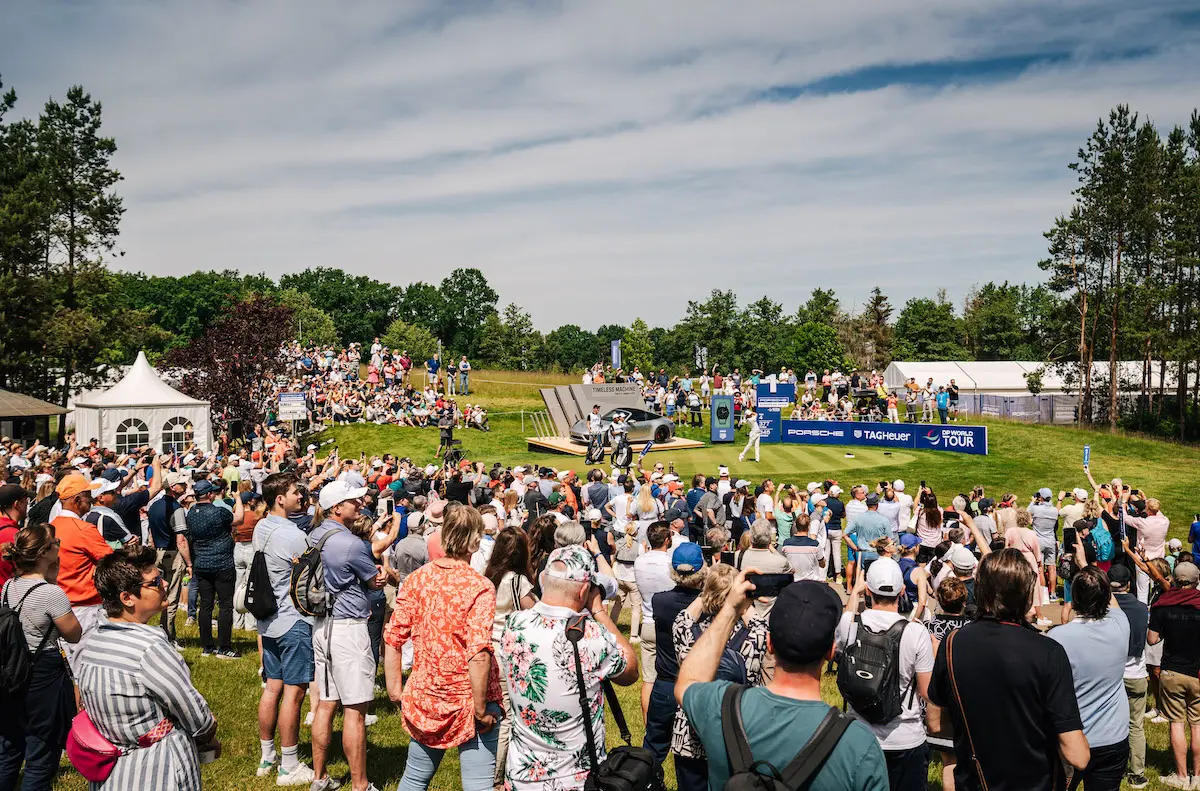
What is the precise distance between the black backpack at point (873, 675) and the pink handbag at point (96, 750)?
3.63 m

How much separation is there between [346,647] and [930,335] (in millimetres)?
95411

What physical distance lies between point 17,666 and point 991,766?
5090mm

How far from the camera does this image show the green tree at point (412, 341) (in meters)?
101

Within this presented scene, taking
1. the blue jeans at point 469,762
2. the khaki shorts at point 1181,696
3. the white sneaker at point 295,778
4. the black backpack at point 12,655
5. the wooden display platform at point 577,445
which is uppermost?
the black backpack at point 12,655

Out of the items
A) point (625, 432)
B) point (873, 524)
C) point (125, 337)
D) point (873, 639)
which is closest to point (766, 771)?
point (873, 639)

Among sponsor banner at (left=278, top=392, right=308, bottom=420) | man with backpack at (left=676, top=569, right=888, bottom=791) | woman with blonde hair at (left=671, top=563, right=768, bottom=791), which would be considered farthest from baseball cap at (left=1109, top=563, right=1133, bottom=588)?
sponsor banner at (left=278, top=392, right=308, bottom=420)

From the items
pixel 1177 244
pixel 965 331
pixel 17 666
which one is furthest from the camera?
pixel 965 331

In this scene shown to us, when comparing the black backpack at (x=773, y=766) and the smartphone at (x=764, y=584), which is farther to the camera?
the smartphone at (x=764, y=584)

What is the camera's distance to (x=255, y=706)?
27.2 ft

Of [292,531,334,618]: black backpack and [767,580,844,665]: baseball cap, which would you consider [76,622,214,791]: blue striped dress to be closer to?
[292,531,334,618]: black backpack

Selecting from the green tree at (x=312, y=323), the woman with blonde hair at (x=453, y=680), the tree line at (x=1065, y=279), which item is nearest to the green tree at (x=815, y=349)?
the tree line at (x=1065, y=279)

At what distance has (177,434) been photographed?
30.5 meters

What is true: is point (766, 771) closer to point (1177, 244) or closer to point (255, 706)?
point (255, 706)

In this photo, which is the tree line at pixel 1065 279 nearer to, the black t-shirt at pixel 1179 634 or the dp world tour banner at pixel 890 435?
the dp world tour banner at pixel 890 435
